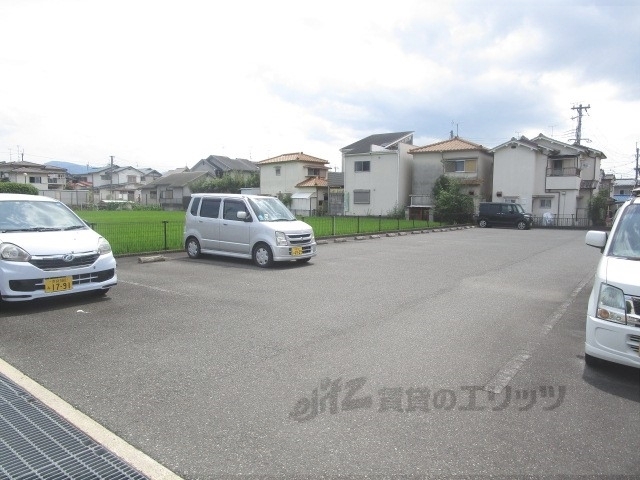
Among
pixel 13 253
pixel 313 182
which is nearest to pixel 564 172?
pixel 313 182

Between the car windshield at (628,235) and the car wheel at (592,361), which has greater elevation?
the car windshield at (628,235)

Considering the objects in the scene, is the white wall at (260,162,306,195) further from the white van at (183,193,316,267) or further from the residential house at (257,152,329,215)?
the white van at (183,193,316,267)

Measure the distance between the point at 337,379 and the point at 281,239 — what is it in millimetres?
6271

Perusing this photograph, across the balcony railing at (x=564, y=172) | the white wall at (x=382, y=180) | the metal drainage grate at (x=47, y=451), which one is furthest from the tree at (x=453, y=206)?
the metal drainage grate at (x=47, y=451)

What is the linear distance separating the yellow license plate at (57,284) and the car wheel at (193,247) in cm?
523

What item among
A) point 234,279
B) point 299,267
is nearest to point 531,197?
point 299,267

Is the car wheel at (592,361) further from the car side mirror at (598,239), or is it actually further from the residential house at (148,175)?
the residential house at (148,175)

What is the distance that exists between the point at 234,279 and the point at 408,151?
31.1 meters

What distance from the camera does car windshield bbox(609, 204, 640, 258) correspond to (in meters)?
4.39

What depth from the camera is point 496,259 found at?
1207 centimetres

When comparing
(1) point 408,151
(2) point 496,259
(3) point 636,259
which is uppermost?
(1) point 408,151

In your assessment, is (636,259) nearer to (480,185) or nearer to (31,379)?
(31,379)

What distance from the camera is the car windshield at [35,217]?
6.21 meters

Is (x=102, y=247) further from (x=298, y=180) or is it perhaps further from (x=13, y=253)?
(x=298, y=180)
